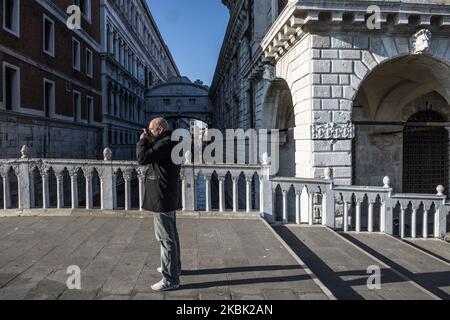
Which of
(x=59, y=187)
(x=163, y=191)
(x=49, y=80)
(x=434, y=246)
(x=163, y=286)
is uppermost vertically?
(x=49, y=80)

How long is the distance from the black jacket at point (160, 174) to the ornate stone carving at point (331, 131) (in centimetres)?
585

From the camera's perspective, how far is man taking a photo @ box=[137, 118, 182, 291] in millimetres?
4113

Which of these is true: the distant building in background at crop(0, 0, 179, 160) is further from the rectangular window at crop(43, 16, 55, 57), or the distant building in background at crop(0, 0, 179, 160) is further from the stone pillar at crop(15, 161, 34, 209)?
the stone pillar at crop(15, 161, 34, 209)

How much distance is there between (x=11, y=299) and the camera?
378 cm

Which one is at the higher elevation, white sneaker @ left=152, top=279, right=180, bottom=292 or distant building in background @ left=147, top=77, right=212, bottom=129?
distant building in background @ left=147, top=77, right=212, bottom=129

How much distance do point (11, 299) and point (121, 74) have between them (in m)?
32.7

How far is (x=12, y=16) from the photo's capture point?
16031 millimetres

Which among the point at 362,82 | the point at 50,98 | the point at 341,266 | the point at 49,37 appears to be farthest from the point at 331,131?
the point at 49,37

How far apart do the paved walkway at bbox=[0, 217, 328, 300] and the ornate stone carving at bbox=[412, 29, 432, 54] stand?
20.7ft

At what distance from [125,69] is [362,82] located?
28.8 meters

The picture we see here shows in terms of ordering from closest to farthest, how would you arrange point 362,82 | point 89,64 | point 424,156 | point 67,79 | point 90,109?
point 362,82, point 424,156, point 67,79, point 89,64, point 90,109

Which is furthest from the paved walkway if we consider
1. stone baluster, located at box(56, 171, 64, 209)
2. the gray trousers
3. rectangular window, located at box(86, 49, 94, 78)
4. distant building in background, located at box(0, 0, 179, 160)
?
rectangular window, located at box(86, 49, 94, 78)

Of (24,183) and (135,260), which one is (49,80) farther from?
(135,260)
